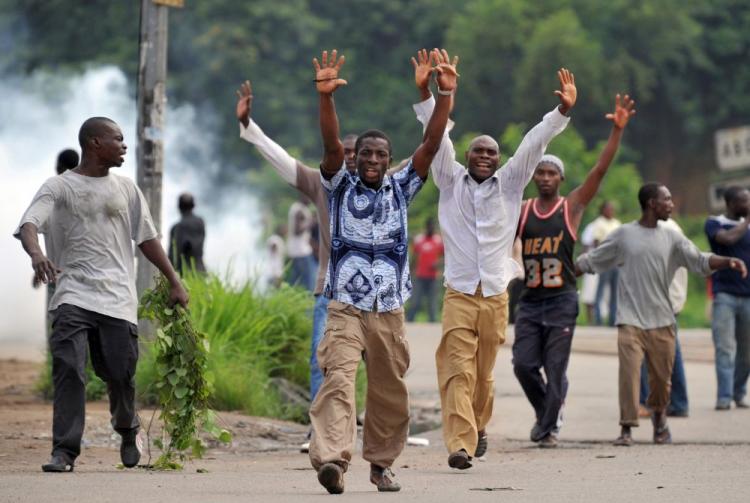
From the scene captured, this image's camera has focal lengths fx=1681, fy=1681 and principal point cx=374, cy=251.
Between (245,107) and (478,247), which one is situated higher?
(245,107)

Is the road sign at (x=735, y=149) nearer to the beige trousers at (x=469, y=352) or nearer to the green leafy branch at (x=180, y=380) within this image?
the beige trousers at (x=469, y=352)

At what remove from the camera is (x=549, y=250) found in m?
10.5

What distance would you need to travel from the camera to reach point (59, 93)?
106 ft

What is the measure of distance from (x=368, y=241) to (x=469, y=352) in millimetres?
1407

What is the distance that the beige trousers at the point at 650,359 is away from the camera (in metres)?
10.9

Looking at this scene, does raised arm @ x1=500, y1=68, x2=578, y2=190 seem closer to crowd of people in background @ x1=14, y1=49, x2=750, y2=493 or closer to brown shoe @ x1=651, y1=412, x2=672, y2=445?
crowd of people in background @ x1=14, y1=49, x2=750, y2=493

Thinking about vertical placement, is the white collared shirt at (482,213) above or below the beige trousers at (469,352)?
above

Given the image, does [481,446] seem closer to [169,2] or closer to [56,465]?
[56,465]

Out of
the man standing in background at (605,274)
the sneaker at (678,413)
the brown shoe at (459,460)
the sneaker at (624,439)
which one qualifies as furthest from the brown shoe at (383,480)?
the man standing in background at (605,274)

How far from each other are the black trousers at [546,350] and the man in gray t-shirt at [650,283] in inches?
21.3

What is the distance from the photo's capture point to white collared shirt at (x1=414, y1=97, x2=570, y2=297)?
9.08 metres

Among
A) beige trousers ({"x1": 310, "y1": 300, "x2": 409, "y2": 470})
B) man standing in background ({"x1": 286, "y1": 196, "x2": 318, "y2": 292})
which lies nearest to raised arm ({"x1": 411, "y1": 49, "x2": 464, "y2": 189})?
beige trousers ({"x1": 310, "y1": 300, "x2": 409, "y2": 470})

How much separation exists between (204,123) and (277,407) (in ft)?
117

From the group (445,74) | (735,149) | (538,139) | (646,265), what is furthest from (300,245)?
(445,74)
